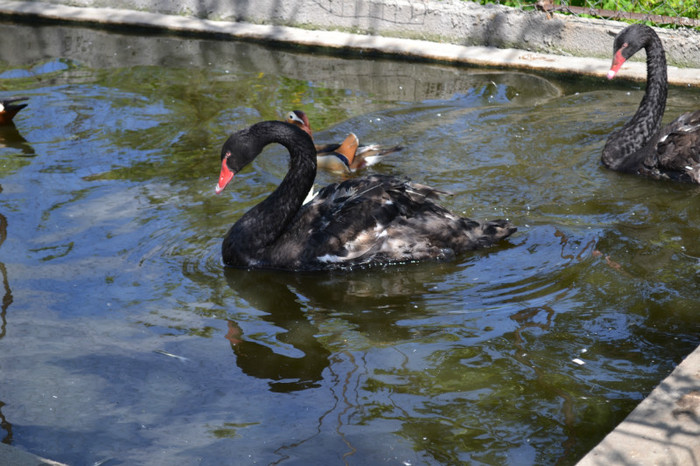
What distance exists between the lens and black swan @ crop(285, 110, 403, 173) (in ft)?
→ 25.1

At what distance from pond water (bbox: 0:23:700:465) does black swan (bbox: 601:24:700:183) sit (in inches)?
6.1

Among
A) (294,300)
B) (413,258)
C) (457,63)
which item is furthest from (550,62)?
(294,300)

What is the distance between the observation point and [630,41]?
8164mm

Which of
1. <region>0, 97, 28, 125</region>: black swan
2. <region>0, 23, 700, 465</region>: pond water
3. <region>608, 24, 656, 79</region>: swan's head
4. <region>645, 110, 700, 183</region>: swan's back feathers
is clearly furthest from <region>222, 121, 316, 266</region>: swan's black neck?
<region>0, 97, 28, 125</region>: black swan

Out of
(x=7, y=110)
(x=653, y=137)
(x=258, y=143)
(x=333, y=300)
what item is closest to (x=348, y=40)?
(x=7, y=110)

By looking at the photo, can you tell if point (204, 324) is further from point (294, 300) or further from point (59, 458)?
point (59, 458)

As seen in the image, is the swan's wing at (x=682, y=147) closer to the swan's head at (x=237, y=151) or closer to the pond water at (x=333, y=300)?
the pond water at (x=333, y=300)

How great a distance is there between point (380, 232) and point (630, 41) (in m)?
3.67

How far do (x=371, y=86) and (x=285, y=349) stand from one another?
5.82 metres

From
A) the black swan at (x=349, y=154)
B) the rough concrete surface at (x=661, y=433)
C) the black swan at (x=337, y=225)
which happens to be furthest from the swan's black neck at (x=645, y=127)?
the rough concrete surface at (x=661, y=433)

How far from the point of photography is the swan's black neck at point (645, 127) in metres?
7.53

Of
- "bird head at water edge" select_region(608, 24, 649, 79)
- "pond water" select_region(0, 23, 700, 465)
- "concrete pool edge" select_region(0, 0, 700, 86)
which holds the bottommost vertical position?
"pond water" select_region(0, 23, 700, 465)

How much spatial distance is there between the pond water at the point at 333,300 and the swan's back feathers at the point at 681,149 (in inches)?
5.4

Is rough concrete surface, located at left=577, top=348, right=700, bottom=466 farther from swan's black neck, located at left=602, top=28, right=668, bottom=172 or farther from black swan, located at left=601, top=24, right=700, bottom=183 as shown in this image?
swan's black neck, located at left=602, top=28, right=668, bottom=172
